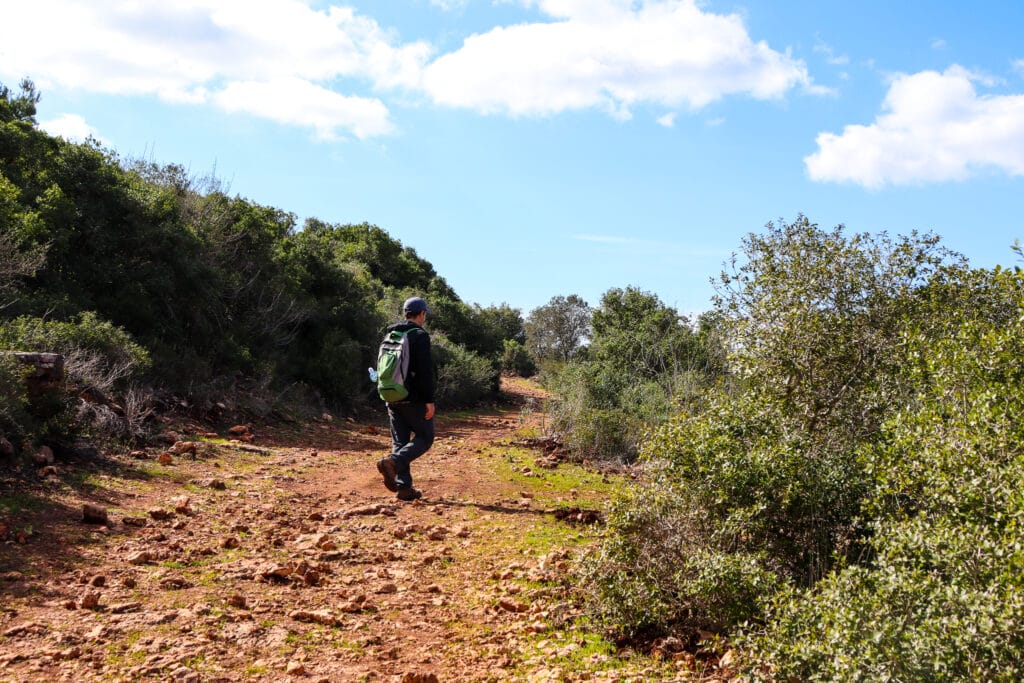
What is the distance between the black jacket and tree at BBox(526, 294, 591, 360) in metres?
36.6

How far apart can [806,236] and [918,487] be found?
11.3ft

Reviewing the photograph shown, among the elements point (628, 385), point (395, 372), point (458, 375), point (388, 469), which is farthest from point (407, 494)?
point (458, 375)

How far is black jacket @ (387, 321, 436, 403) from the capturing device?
8.25 m

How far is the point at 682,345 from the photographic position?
18.5 meters

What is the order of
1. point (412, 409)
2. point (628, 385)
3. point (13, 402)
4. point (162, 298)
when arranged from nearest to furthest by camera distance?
point (13, 402), point (412, 409), point (162, 298), point (628, 385)

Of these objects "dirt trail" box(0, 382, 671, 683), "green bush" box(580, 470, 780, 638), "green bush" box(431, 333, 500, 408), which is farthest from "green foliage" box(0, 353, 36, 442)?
"green bush" box(431, 333, 500, 408)

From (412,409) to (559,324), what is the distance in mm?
38055

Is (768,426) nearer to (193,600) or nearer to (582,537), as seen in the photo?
(582,537)

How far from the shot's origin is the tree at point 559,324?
150 feet

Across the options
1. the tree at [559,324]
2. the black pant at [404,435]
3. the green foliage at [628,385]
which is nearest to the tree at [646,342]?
the green foliage at [628,385]

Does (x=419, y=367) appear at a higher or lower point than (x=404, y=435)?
higher

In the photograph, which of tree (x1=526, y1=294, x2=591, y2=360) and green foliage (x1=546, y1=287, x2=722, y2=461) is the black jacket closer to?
green foliage (x1=546, y1=287, x2=722, y2=461)

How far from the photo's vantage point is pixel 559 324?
4622 centimetres

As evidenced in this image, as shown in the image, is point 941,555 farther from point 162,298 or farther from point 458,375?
point 458,375
